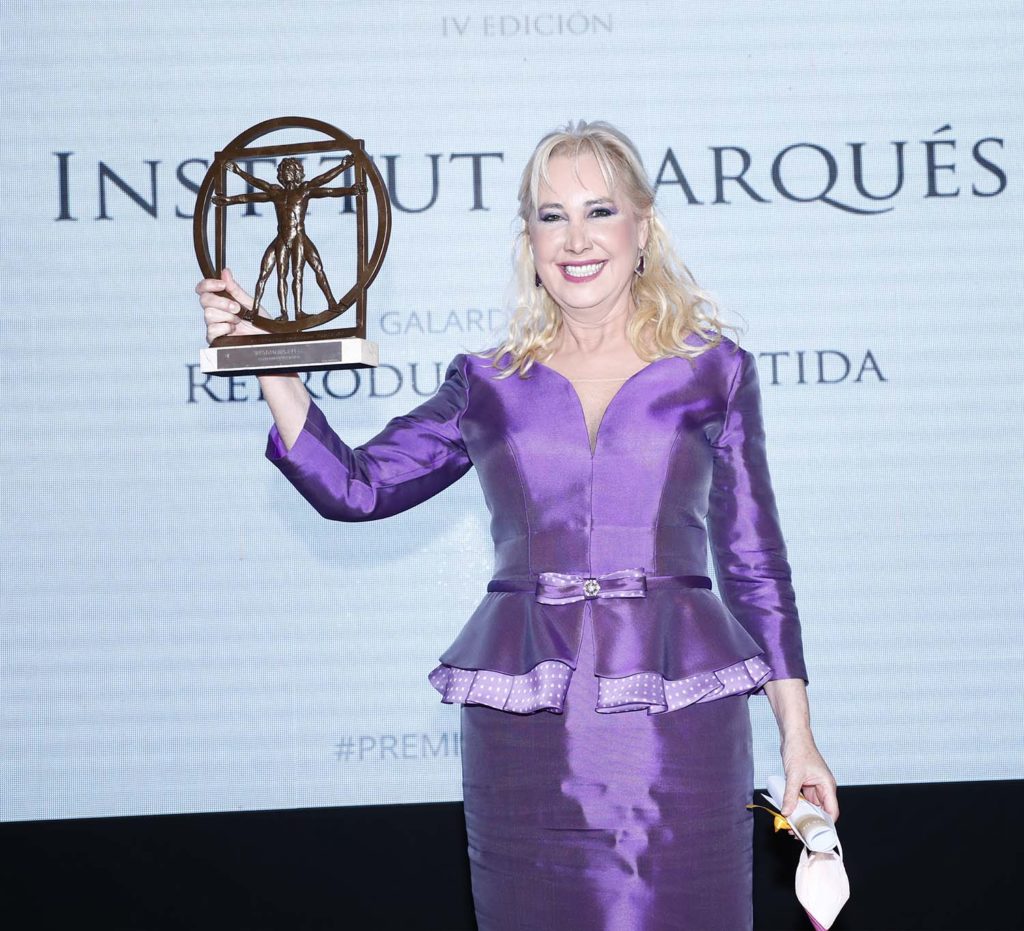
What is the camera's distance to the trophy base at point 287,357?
5.37 ft

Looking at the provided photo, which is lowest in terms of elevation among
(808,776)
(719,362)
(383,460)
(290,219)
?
(808,776)

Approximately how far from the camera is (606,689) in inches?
63.0

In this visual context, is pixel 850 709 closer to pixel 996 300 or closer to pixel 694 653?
pixel 996 300

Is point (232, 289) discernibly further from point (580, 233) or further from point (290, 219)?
point (580, 233)

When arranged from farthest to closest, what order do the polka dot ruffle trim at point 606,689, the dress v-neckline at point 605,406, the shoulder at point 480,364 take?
the shoulder at point 480,364, the dress v-neckline at point 605,406, the polka dot ruffle trim at point 606,689

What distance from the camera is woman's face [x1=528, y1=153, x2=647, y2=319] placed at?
176 cm

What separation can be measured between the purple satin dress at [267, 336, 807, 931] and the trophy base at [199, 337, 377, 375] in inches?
3.5

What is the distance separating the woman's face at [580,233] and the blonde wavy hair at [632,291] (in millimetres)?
14

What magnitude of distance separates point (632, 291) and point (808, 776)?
2.25ft

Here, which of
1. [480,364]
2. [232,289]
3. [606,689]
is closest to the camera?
[606,689]

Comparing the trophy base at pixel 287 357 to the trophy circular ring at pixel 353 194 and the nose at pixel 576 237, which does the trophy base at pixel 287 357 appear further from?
the nose at pixel 576 237

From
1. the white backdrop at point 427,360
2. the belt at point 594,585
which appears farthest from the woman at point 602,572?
the white backdrop at point 427,360

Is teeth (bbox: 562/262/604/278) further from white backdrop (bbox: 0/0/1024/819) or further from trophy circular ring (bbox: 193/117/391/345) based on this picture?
white backdrop (bbox: 0/0/1024/819)

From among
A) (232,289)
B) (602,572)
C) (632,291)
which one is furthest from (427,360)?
(602,572)
